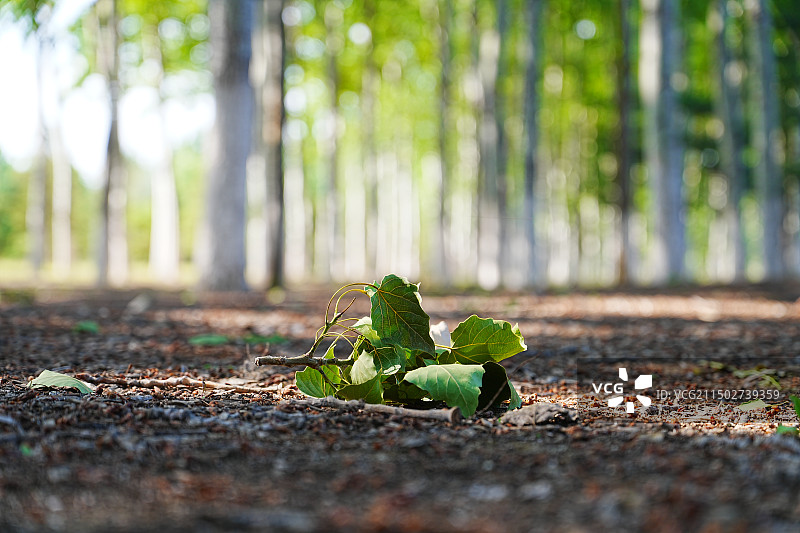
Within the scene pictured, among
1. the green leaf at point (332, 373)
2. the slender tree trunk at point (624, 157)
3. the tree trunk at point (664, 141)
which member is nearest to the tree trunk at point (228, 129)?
the green leaf at point (332, 373)

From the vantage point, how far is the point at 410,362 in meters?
2.67

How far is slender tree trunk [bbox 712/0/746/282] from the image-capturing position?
14.8 m

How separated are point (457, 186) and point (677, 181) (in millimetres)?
22902

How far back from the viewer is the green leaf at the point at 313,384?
2.70 m

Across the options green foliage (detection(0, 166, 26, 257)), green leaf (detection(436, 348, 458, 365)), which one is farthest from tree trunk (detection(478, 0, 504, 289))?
green foliage (detection(0, 166, 26, 257))

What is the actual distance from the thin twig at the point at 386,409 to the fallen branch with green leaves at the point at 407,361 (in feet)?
0.17

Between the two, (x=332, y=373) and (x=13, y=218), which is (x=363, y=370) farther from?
(x=13, y=218)

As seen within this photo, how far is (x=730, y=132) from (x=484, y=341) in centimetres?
1440

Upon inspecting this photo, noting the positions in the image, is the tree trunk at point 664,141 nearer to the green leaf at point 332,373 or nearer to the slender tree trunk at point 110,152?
the slender tree trunk at point 110,152

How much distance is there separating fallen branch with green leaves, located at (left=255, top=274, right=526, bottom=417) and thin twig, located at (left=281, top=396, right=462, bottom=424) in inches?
2.1

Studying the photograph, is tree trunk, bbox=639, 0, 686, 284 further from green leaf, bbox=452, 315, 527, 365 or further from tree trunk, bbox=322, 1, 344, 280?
green leaf, bbox=452, 315, 527, 365

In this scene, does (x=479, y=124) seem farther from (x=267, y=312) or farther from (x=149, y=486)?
(x=149, y=486)

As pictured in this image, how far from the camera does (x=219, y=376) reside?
3.29 m

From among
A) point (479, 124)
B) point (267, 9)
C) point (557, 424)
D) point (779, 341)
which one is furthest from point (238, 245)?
point (479, 124)
